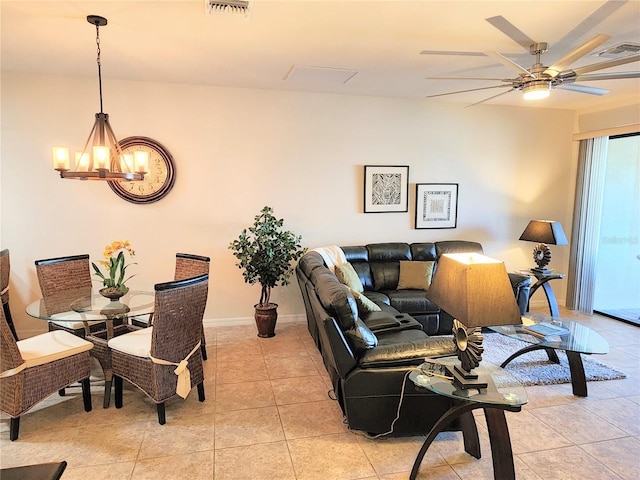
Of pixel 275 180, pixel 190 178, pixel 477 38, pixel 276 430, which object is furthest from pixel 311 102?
pixel 276 430

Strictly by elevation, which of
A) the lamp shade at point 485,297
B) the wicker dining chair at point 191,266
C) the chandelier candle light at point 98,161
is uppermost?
the chandelier candle light at point 98,161

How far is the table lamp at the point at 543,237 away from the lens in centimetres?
477

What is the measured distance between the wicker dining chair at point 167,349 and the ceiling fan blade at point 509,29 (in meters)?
2.45

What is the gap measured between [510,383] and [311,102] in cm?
362

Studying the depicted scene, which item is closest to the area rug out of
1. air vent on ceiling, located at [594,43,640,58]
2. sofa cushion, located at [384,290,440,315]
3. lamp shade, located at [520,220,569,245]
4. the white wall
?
sofa cushion, located at [384,290,440,315]

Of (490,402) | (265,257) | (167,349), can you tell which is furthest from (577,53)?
(167,349)

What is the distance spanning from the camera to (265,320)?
4332mm

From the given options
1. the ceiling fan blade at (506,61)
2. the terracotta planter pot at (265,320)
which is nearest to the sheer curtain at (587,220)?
the ceiling fan blade at (506,61)

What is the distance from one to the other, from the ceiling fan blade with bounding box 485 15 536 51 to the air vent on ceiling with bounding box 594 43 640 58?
55cm

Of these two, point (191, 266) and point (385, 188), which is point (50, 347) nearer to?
point (191, 266)

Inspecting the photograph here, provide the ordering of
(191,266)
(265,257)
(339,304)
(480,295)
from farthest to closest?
(265,257) → (191,266) → (339,304) → (480,295)

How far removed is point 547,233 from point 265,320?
11.7 ft

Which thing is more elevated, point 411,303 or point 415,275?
point 415,275

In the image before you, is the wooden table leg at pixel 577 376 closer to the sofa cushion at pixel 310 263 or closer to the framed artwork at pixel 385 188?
the sofa cushion at pixel 310 263
